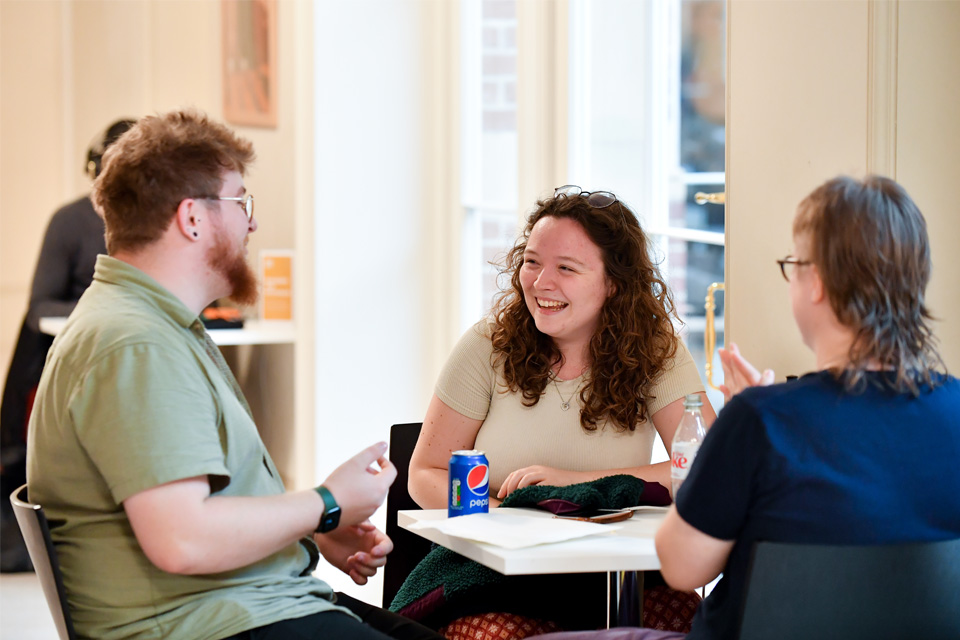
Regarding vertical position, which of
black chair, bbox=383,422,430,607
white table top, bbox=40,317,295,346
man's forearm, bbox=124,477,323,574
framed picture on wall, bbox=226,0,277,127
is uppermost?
framed picture on wall, bbox=226,0,277,127

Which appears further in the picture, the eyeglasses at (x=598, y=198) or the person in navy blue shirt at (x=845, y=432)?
the eyeglasses at (x=598, y=198)

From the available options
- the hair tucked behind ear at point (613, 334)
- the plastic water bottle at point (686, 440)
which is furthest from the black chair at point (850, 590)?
the hair tucked behind ear at point (613, 334)

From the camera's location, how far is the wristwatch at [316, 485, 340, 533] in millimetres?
1450

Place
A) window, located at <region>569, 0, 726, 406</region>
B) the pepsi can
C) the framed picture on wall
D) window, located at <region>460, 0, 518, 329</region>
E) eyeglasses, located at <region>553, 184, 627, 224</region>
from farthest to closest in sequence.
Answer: the framed picture on wall → window, located at <region>460, 0, 518, 329</region> → window, located at <region>569, 0, 726, 406</region> → eyeglasses, located at <region>553, 184, 627, 224</region> → the pepsi can

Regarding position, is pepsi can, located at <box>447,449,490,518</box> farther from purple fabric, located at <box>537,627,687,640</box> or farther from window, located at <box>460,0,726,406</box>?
window, located at <box>460,0,726,406</box>

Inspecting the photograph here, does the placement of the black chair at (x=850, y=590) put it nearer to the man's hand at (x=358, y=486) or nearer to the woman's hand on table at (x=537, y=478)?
the man's hand at (x=358, y=486)

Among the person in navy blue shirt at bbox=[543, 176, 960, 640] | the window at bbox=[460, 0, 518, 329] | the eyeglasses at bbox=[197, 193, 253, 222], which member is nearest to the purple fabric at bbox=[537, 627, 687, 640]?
the person in navy blue shirt at bbox=[543, 176, 960, 640]

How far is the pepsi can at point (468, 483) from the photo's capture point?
1.74 meters

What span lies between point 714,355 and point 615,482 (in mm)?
1047

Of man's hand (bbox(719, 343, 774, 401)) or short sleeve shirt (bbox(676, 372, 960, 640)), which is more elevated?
man's hand (bbox(719, 343, 774, 401))

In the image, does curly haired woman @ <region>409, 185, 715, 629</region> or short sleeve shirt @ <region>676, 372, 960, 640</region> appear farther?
curly haired woman @ <region>409, 185, 715, 629</region>

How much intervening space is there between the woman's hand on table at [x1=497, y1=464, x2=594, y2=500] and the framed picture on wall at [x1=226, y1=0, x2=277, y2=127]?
3.20 meters

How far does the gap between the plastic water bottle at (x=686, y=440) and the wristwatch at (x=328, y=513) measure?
0.61m

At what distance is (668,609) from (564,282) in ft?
2.26
